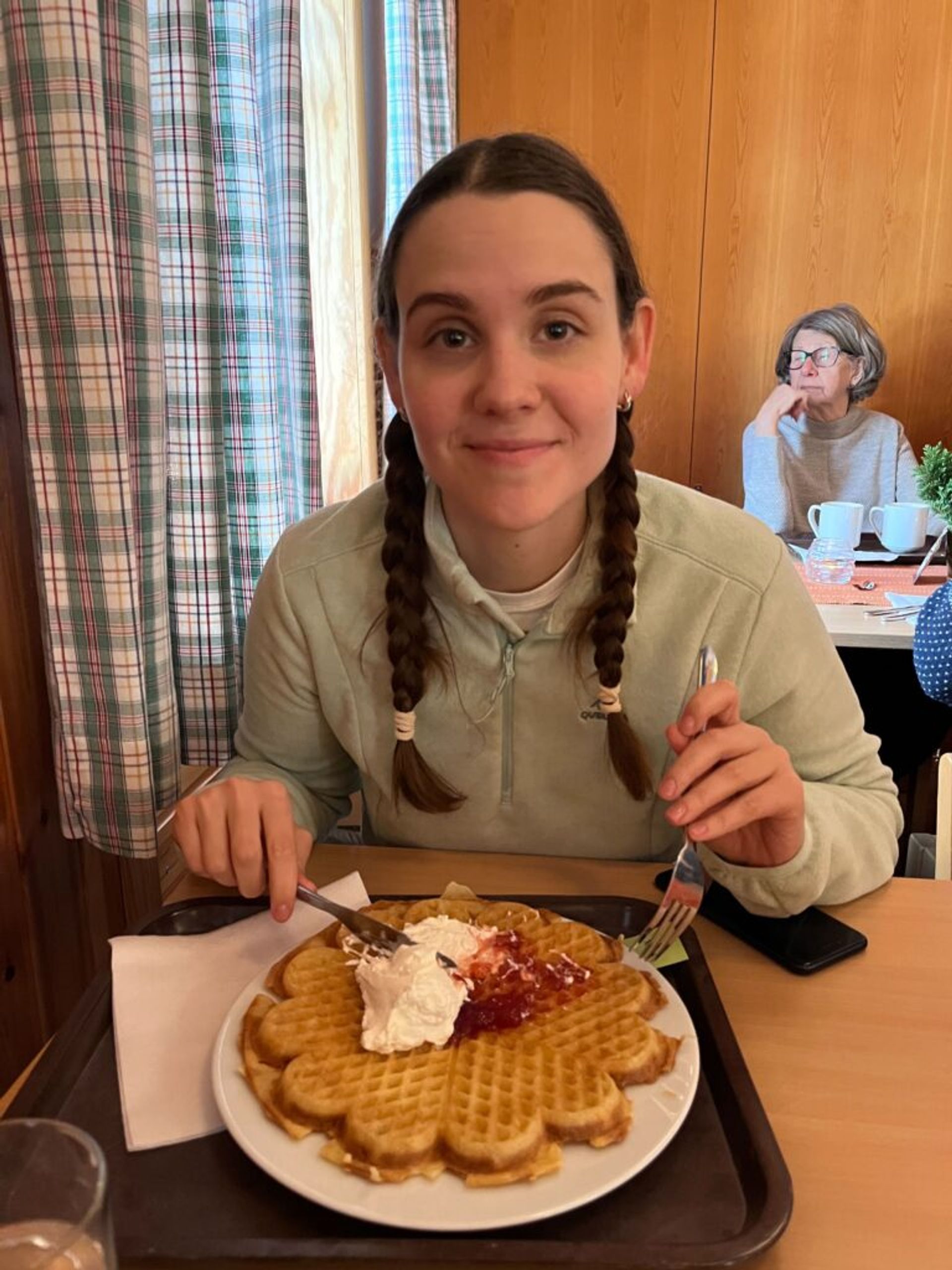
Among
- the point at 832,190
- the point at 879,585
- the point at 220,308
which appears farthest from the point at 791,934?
the point at 832,190

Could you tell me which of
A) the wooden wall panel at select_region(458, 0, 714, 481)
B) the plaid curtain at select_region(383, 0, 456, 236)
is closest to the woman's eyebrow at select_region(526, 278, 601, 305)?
the plaid curtain at select_region(383, 0, 456, 236)

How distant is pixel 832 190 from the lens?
13.6 feet

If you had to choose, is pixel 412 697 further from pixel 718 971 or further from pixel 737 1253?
pixel 737 1253

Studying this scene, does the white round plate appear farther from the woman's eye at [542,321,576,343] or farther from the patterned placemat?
the patterned placemat

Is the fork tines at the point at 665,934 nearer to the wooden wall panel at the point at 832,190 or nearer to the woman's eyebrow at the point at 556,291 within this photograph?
the woman's eyebrow at the point at 556,291

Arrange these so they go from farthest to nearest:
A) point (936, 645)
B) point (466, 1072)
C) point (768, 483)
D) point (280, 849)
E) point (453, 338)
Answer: point (768, 483), point (936, 645), point (453, 338), point (280, 849), point (466, 1072)

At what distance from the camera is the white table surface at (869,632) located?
220cm

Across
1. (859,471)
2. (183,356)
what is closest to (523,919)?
(183,356)

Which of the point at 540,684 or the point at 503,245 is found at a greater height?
the point at 503,245

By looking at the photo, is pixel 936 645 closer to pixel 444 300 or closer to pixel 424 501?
pixel 424 501

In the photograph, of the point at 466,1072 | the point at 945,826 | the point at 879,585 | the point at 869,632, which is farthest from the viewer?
the point at 879,585

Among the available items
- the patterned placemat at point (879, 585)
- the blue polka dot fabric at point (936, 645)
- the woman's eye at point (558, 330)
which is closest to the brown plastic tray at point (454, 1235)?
the woman's eye at point (558, 330)

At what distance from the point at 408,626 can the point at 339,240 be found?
1.49m

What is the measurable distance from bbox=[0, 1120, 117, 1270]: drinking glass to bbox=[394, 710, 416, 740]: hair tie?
0.74 metres
